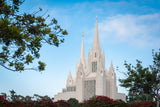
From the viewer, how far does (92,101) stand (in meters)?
12.7

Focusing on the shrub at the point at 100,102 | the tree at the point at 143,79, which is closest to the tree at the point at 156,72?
the tree at the point at 143,79

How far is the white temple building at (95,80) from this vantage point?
62822mm

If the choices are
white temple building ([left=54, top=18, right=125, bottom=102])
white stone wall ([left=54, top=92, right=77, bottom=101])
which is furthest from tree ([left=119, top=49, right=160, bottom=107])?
white stone wall ([left=54, top=92, right=77, bottom=101])

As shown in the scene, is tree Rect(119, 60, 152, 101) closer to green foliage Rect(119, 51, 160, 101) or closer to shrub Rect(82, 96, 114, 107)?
green foliage Rect(119, 51, 160, 101)

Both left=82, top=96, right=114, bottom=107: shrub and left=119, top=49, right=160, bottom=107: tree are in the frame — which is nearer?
left=82, top=96, right=114, bottom=107: shrub

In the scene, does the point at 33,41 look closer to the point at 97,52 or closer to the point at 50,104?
the point at 50,104

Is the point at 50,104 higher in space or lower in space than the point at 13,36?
lower

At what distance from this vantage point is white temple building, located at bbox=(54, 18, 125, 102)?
62.8m

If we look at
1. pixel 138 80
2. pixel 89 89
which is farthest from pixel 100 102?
pixel 89 89

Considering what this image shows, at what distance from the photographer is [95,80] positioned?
6462cm

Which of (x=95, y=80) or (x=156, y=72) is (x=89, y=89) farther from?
(x=156, y=72)

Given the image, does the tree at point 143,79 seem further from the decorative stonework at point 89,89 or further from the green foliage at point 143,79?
the decorative stonework at point 89,89

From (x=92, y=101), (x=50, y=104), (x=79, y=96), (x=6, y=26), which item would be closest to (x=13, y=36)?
(x=6, y=26)

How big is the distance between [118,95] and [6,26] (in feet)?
203
